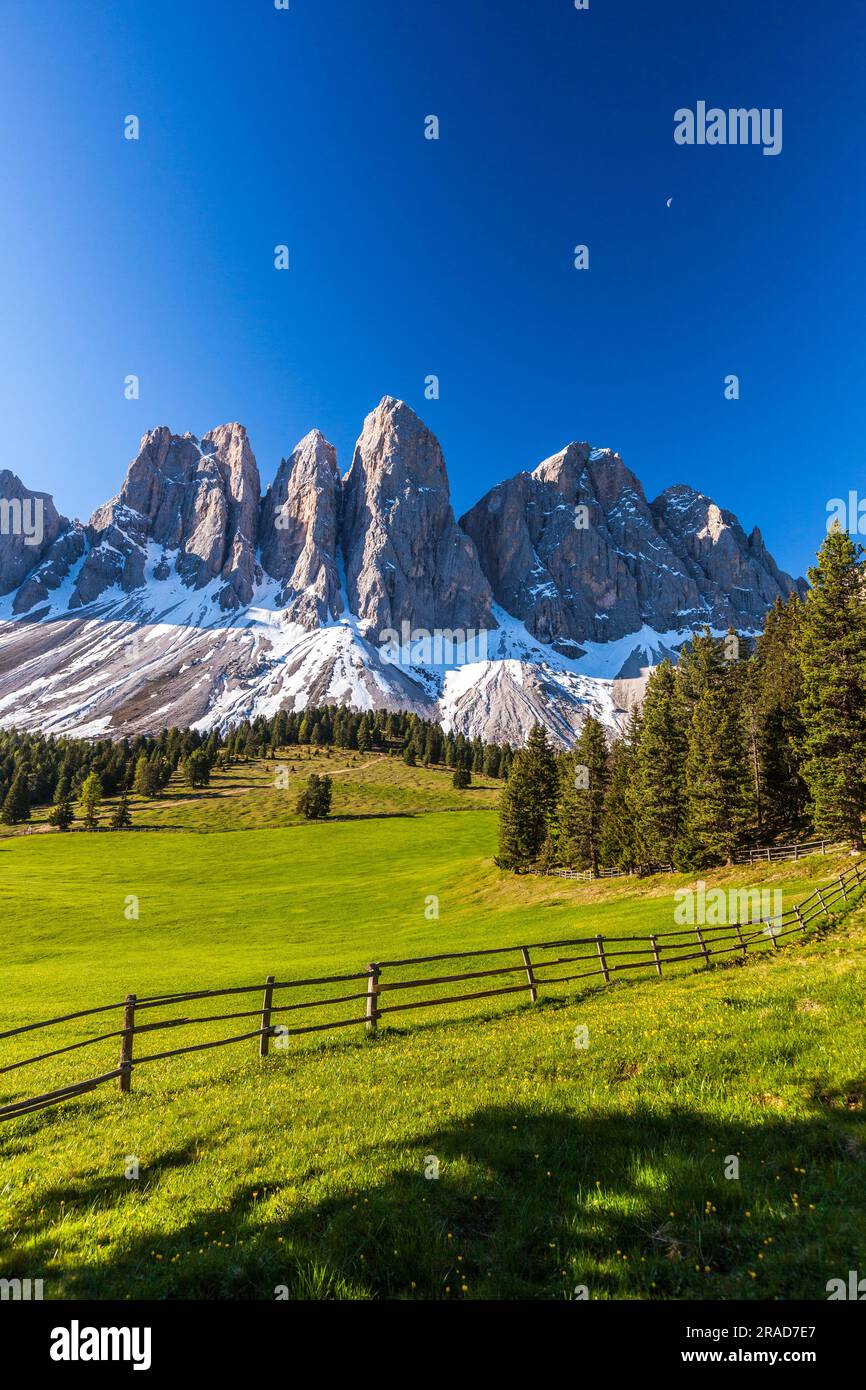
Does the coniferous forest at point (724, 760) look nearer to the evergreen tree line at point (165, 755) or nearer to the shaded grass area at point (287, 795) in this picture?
the shaded grass area at point (287, 795)

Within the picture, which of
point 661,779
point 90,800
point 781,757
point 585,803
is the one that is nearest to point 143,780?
point 90,800

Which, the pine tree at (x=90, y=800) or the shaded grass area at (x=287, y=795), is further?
the pine tree at (x=90, y=800)

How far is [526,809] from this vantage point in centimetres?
6400

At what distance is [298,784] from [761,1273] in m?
130

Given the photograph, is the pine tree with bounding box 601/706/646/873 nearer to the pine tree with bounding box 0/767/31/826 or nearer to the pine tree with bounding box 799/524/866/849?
the pine tree with bounding box 799/524/866/849

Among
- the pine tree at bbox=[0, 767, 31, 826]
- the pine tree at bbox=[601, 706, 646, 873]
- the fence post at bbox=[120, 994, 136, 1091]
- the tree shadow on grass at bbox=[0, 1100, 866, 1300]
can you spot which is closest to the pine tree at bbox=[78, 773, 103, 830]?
the pine tree at bbox=[0, 767, 31, 826]

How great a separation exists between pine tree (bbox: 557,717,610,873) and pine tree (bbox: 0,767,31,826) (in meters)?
109

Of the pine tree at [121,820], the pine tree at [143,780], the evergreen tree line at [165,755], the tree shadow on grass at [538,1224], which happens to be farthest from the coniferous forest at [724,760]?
the pine tree at [143,780]

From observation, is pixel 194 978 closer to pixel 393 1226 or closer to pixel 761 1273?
pixel 393 1226

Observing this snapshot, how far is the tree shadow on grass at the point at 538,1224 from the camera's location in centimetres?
450

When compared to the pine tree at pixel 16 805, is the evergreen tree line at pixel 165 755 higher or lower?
higher

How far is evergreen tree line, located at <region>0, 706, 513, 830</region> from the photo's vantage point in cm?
11719

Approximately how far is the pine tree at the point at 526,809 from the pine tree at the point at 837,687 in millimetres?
30164
